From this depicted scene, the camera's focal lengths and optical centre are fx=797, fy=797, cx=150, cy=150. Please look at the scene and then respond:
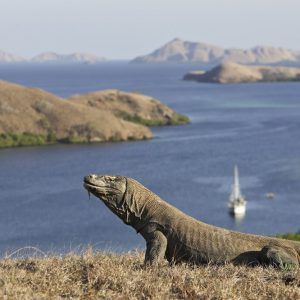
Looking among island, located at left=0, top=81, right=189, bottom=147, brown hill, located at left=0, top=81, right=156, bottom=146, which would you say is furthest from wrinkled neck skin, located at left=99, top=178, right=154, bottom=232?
brown hill, located at left=0, top=81, right=156, bottom=146

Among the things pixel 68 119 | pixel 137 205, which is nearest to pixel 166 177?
pixel 68 119

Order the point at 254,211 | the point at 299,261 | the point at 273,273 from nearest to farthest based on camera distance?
the point at 273,273 → the point at 299,261 → the point at 254,211

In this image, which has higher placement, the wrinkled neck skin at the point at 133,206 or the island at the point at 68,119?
the wrinkled neck skin at the point at 133,206

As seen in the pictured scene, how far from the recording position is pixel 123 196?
10000 millimetres

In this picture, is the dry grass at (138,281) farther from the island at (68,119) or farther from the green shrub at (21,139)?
the island at (68,119)

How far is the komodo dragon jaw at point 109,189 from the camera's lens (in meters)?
9.79

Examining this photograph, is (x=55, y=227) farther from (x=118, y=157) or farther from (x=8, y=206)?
(x=118, y=157)

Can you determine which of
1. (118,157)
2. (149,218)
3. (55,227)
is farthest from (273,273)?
(118,157)

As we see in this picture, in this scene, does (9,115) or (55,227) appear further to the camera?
(9,115)

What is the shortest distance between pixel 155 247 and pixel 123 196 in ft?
2.48

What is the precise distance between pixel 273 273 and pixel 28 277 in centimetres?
273

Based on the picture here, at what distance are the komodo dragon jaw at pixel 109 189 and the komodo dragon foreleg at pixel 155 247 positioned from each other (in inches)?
18.7

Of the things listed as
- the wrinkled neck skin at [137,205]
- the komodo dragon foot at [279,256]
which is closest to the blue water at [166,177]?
the wrinkled neck skin at [137,205]

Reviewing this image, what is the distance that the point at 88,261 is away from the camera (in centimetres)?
931
